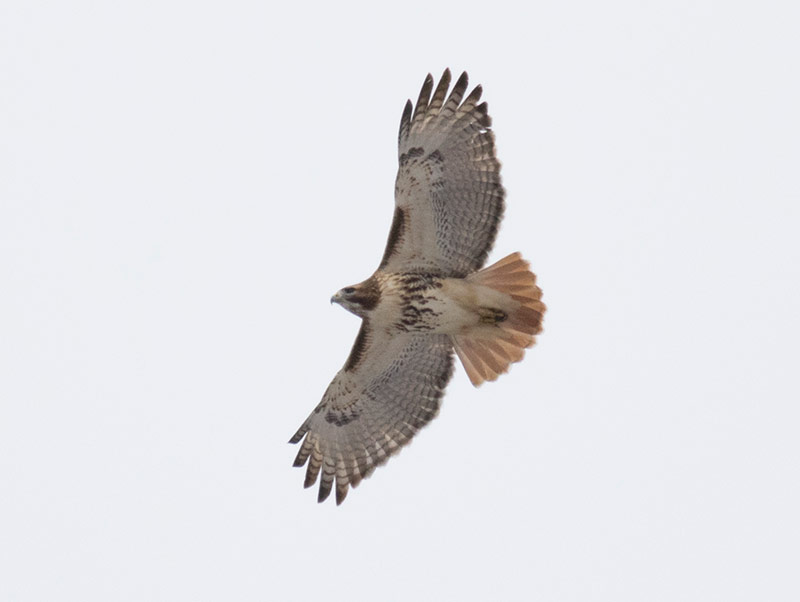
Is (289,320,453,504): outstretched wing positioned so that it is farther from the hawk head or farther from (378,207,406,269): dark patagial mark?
(378,207,406,269): dark patagial mark

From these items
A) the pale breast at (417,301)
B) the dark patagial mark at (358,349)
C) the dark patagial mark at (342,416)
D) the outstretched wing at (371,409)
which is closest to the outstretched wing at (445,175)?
the pale breast at (417,301)

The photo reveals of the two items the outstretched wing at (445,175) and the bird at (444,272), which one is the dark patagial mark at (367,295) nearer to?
the bird at (444,272)

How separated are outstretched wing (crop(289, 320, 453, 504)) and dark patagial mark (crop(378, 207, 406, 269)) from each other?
92 cm

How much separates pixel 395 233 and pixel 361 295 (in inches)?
23.9

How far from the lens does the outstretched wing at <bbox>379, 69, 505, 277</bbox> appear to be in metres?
11.8

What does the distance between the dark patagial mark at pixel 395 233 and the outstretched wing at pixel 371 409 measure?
3.01 feet

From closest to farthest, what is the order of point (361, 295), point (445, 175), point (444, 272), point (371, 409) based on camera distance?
point (445, 175) → point (361, 295) → point (444, 272) → point (371, 409)

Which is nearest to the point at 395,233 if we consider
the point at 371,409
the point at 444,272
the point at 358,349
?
the point at 444,272

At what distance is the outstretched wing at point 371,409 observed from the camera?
12633 millimetres

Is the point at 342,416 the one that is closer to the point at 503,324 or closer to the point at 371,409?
the point at 371,409

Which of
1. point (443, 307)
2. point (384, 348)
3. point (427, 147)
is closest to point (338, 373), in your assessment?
point (384, 348)

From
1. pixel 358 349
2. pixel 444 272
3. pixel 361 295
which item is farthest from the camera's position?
pixel 358 349

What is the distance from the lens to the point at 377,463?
12836 mm

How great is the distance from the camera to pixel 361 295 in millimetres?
11961
